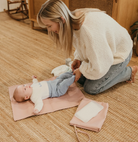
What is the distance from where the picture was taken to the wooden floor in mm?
1140

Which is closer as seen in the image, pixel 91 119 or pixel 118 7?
pixel 91 119

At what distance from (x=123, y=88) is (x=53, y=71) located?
2.10 ft

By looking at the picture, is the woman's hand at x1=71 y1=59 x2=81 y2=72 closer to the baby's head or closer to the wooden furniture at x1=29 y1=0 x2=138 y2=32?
the baby's head

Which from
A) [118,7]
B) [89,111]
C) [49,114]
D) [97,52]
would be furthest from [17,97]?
[118,7]

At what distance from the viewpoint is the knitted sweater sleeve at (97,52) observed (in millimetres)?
1183

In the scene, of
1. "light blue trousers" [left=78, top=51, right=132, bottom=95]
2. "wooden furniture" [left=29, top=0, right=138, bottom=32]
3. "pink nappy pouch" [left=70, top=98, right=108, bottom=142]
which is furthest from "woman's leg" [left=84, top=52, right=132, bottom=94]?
"wooden furniture" [left=29, top=0, right=138, bottom=32]

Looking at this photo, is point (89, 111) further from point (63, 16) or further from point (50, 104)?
point (63, 16)

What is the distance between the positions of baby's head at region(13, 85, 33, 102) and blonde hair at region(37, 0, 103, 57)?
0.40 m

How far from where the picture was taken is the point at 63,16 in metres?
1.12

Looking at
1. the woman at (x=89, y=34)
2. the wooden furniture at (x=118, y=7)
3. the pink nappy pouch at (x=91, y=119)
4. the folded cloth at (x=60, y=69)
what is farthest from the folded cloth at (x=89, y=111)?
the wooden furniture at (x=118, y=7)

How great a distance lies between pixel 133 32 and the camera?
85.0 inches

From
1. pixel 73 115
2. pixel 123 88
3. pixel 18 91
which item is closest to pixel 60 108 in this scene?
pixel 73 115

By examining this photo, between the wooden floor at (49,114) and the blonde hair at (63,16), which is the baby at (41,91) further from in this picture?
the blonde hair at (63,16)

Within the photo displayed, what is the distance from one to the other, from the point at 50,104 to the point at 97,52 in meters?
0.51
